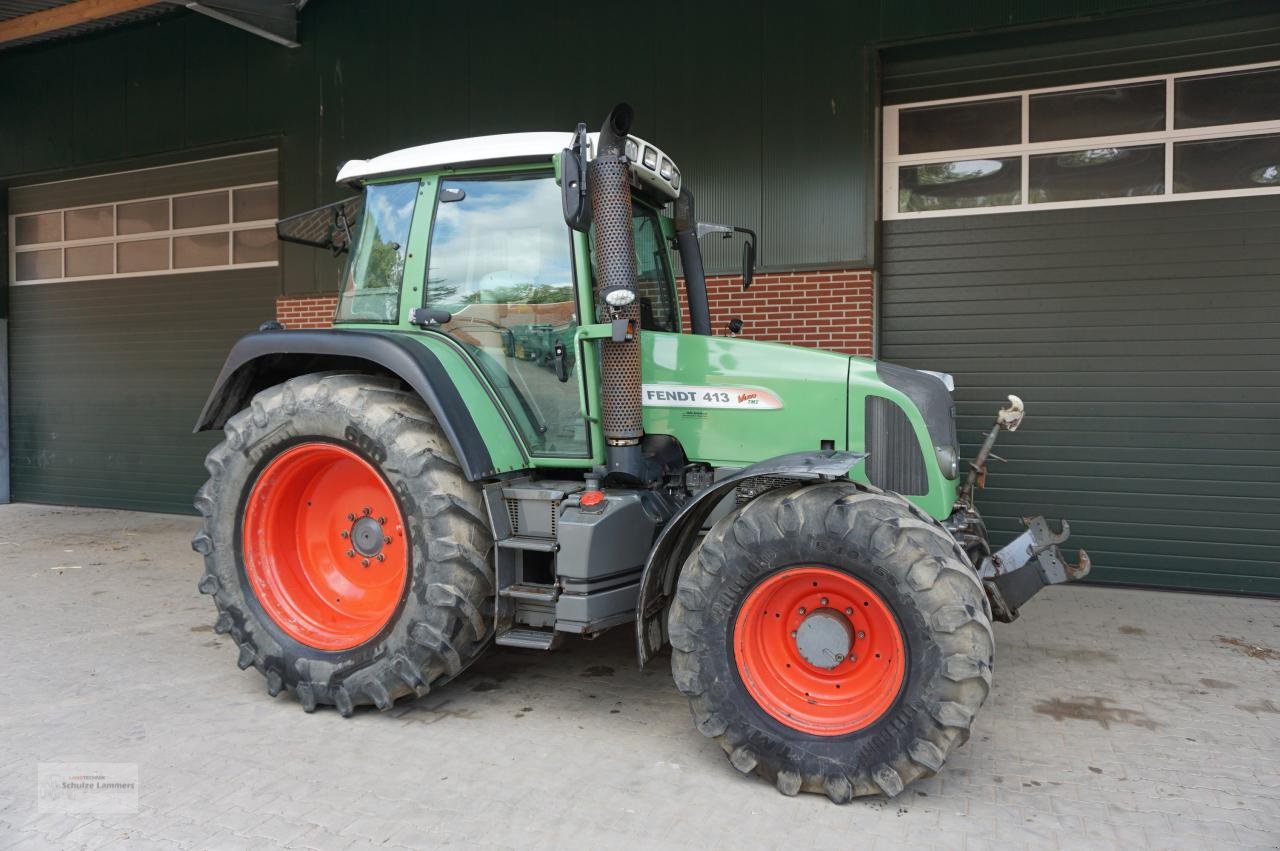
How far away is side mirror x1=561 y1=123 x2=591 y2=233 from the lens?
3.65m

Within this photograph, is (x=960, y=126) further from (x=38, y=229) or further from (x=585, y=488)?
(x=38, y=229)

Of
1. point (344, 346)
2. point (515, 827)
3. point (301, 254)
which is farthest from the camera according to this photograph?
point (301, 254)

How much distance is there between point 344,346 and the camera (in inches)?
163

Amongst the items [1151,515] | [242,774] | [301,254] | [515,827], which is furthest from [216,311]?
[1151,515]

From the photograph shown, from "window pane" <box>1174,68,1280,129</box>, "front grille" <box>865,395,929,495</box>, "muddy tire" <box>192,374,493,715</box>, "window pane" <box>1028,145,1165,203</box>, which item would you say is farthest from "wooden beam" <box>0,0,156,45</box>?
"window pane" <box>1174,68,1280,129</box>

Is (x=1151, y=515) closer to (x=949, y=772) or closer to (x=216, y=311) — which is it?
(x=949, y=772)

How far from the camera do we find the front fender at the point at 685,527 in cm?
346

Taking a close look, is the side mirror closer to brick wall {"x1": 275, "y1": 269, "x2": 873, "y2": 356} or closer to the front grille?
the front grille

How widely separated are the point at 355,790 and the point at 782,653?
5.69 ft

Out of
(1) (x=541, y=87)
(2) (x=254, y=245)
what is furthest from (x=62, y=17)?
(1) (x=541, y=87)

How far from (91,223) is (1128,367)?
1188 centimetres

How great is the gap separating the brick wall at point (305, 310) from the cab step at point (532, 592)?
6390 millimetres

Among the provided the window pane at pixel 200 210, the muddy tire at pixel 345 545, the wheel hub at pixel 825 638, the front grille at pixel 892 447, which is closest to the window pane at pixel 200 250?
the window pane at pixel 200 210

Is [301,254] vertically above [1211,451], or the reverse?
[301,254]
